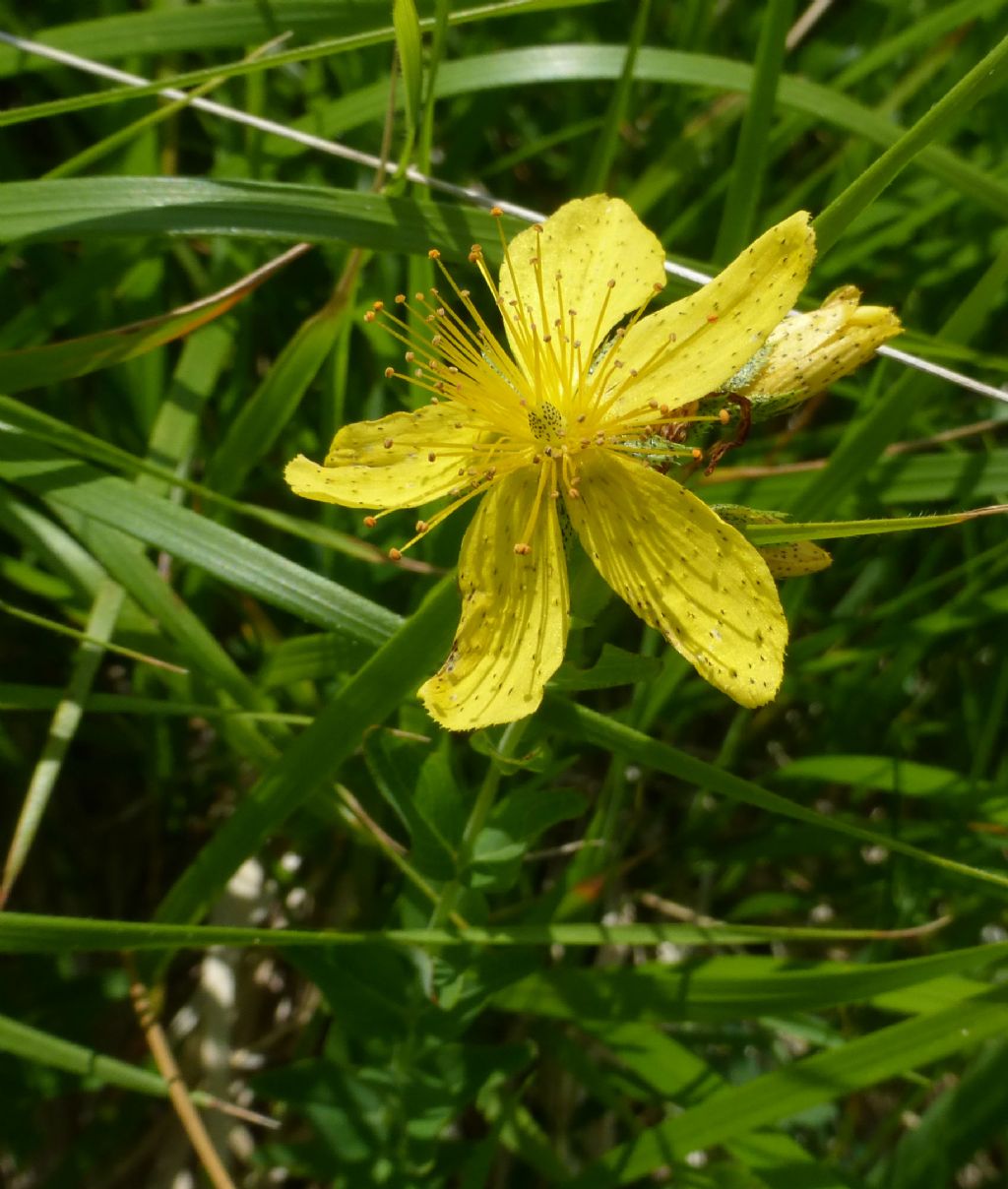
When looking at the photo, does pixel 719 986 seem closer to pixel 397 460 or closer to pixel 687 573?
pixel 687 573

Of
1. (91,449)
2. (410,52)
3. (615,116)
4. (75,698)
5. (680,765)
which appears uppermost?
(615,116)

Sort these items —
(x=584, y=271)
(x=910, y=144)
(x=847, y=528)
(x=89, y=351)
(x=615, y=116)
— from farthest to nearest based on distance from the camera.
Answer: (x=615, y=116), (x=89, y=351), (x=584, y=271), (x=910, y=144), (x=847, y=528)

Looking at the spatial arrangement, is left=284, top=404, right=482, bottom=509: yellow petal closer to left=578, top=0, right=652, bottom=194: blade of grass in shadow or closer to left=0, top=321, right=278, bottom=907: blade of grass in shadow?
left=0, top=321, right=278, bottom=907: blade of grass in shadow

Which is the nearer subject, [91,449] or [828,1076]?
[828,1076]

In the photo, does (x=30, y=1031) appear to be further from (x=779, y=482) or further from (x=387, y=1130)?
(x=779, y=482)

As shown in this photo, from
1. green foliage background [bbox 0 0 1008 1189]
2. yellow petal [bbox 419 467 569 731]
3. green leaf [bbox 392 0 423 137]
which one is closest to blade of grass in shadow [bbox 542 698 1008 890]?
green foliage background [bbox 0 0 1008 1189]

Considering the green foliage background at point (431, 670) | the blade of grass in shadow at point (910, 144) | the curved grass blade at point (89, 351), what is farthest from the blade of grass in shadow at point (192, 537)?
the blade of grass in shadow at point (910, 144)

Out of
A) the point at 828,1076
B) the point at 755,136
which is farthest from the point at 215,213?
the point at 828,1076

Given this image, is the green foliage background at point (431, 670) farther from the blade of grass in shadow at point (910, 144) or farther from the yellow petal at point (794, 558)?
the yellow petal at point (794, 558)
